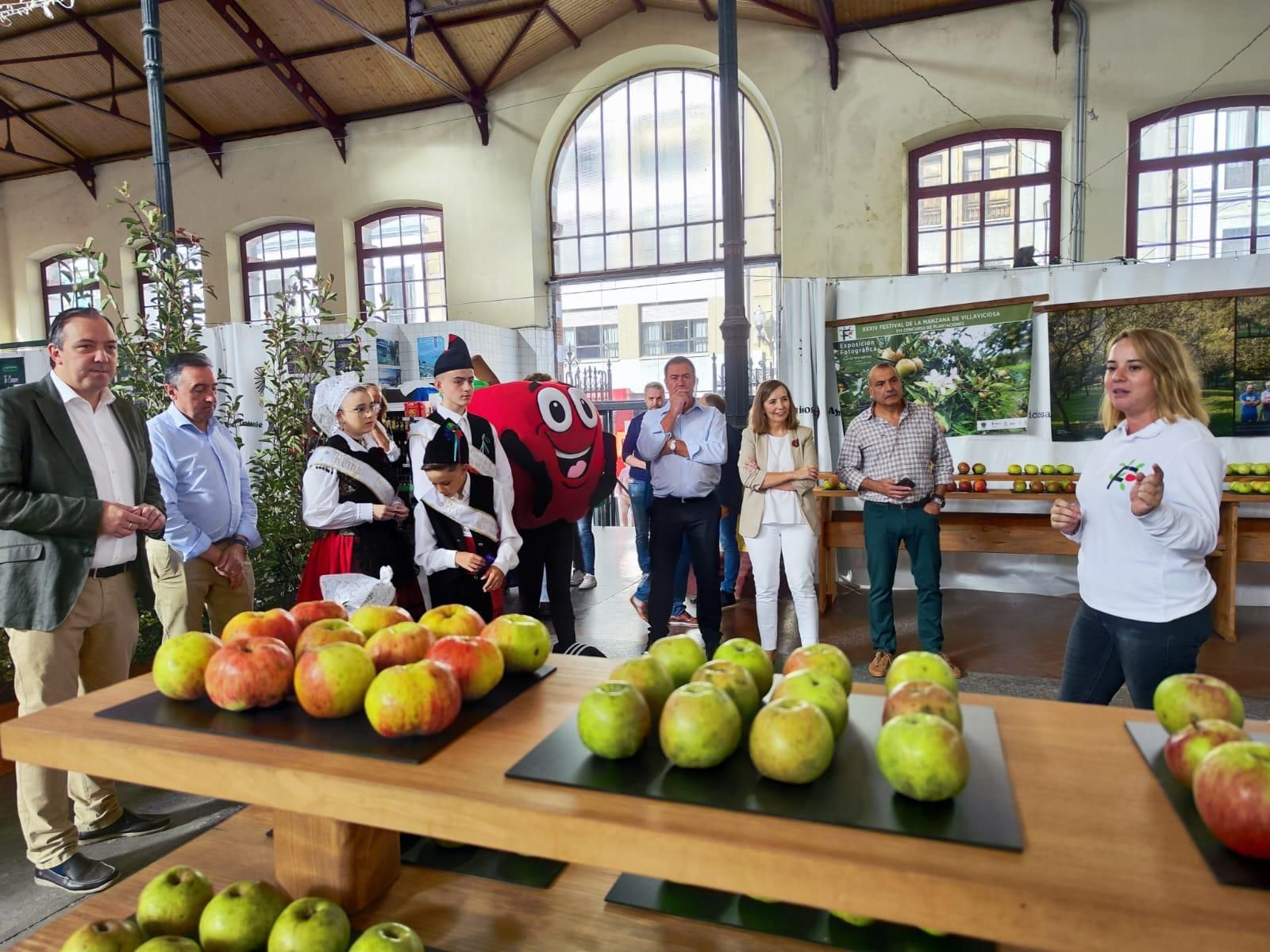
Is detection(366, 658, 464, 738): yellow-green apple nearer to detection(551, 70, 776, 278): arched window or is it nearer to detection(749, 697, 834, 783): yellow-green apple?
detection(749, 697, 834, 783): yellow-green apple

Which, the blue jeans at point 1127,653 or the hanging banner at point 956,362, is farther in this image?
the hanging banner at point 956,362

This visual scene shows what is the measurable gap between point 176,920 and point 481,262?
10844mm

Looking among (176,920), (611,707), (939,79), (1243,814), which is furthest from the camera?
(939,79)

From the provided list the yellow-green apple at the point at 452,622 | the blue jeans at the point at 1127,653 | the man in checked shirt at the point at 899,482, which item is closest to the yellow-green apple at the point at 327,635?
the yellow-green apple at the point at 452,622

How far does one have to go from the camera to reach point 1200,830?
2.93 feet

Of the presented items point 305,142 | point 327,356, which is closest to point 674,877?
point 327,356

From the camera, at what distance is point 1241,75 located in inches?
311

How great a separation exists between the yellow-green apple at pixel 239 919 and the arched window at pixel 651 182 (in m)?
10.5

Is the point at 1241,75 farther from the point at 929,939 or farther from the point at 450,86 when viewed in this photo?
the point at 929,939

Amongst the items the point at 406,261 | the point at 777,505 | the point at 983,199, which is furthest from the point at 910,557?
the point at 406,261

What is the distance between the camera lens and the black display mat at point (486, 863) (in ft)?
4.63

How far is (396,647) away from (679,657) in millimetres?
453

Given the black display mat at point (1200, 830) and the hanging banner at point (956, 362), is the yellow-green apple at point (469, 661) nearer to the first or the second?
the black display mat at point (1200, 830)

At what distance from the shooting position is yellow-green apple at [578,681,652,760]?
3.52ft
